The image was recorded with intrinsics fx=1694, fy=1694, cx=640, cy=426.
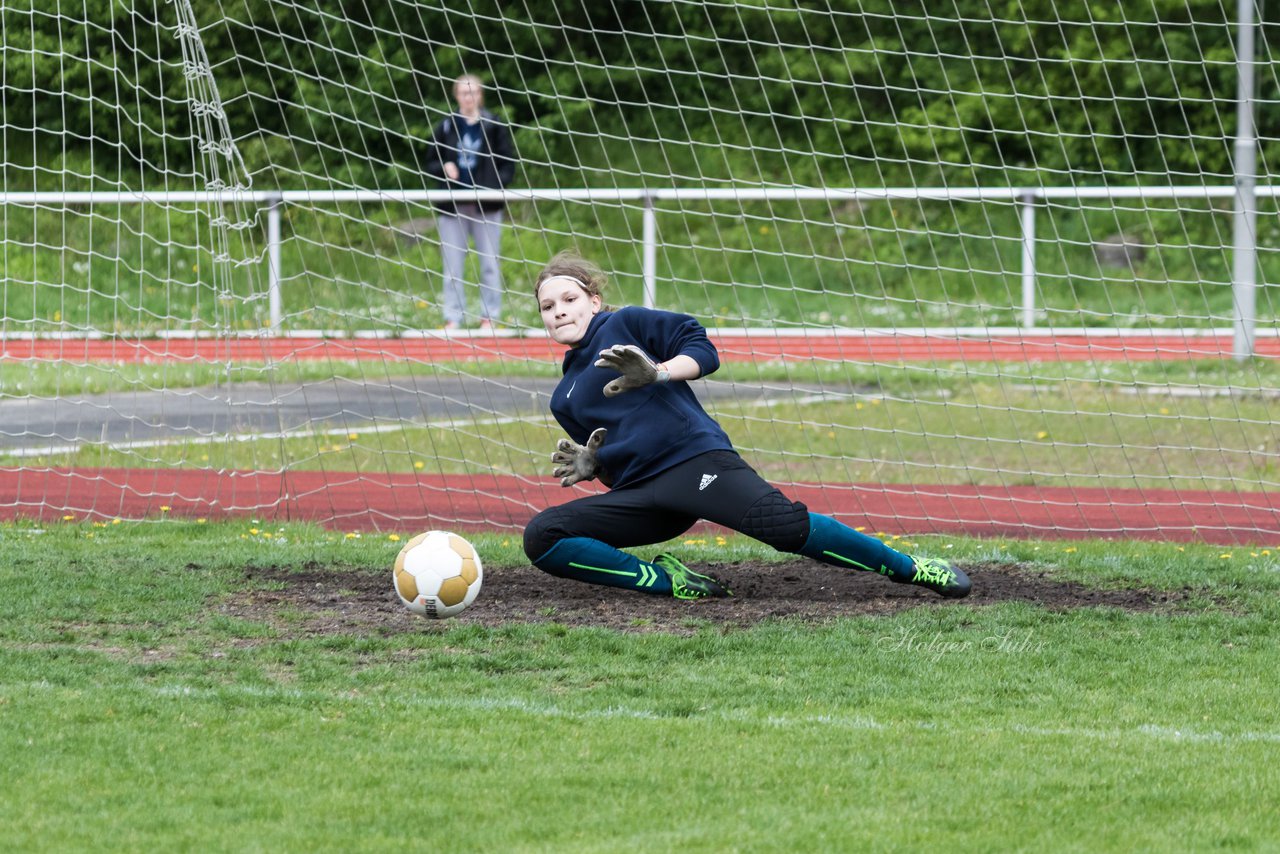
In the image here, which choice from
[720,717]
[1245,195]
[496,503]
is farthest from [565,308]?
[1245,195]

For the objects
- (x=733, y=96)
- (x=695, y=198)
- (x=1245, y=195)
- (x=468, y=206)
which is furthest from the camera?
(x=733, y=96)

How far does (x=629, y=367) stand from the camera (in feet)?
18.3

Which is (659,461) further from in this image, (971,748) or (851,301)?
(851,301)

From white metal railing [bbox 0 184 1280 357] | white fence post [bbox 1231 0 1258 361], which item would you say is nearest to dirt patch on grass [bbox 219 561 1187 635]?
white metal railing [bbox 0 184 1280 357]

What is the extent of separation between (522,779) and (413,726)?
543mm

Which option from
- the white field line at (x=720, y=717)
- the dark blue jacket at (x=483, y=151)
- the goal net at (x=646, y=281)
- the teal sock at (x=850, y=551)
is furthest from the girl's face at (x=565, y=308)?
the dark blue jacket at (x=483, y=151)

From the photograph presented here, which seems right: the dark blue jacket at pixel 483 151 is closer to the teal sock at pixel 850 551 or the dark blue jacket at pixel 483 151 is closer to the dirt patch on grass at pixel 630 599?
the dirt patch on grass at pixel 630 599

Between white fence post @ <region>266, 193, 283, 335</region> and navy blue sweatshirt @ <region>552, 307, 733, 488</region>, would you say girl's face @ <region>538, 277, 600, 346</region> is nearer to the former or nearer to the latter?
navy blue sweatshirt @ <region>552, 307, 733, 488</region>

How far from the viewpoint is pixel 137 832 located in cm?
336

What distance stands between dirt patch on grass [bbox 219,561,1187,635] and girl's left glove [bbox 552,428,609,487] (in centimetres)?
43

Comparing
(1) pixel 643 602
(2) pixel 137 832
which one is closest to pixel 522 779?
(2) pixel 137 832

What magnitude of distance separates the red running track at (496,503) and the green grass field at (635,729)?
1763mm

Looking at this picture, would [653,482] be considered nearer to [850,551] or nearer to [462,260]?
[850,551]

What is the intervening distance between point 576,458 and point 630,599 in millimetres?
529
